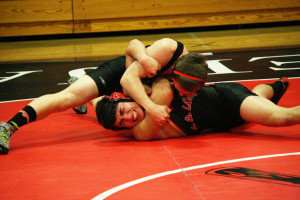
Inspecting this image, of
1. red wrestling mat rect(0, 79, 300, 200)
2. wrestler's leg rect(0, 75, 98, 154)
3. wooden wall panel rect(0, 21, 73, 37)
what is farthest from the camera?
wooden wall panel rect(0, 21, 73, 37)

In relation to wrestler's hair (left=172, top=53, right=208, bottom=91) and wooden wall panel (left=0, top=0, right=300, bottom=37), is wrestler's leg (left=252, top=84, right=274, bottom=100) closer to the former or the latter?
wrestler's hair (left=172, top=53, right=208, bottom=91)

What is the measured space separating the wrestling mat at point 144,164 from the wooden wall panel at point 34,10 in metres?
4.15

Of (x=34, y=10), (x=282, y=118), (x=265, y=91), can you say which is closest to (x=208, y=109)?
(x=282, y=118)

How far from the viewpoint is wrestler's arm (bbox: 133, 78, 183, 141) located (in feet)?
9.23

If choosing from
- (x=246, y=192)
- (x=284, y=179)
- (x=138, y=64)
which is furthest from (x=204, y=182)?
(x=138, y=64)

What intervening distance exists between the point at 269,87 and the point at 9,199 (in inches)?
84.3

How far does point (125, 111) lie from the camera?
109 inches

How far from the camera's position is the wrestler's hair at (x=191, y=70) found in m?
2.66

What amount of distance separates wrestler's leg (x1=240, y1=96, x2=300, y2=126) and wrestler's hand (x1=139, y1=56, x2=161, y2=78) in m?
0.64

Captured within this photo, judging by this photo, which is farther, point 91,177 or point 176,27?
point 176,27

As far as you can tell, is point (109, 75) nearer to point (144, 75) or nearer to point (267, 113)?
point (144, 75)

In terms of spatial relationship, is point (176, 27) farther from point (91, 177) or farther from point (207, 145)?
point (91, 177)

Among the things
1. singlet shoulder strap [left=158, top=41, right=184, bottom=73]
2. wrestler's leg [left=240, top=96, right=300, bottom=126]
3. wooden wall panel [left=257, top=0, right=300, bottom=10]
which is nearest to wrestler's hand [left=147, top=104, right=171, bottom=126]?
singlet shoulder strap [left=158, top=41, right=184, bottom=73]

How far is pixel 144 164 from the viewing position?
247 cm
